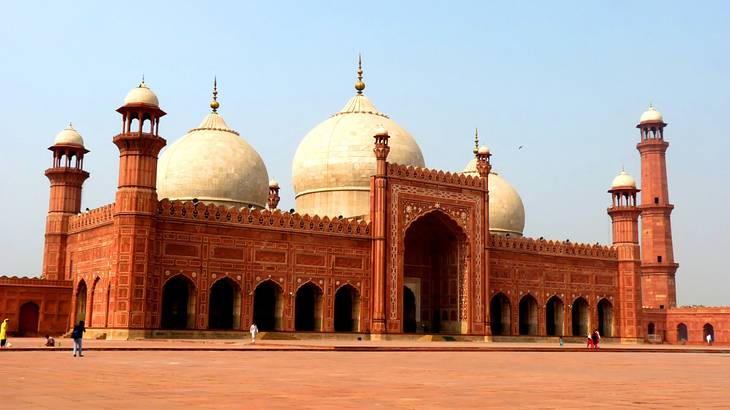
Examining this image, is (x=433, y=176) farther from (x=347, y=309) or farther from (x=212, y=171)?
(x=212, y=171)

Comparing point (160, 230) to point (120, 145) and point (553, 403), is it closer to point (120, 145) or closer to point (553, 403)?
point (120, 145)

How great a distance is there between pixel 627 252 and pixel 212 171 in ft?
62.3

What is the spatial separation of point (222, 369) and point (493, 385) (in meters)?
3.58

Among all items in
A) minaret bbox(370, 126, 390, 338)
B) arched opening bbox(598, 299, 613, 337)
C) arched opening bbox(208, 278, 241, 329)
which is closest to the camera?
arched opening bbox(208, 278, 241, 329)

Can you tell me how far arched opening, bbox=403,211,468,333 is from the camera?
100ft

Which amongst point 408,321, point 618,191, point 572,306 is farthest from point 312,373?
point 618,191

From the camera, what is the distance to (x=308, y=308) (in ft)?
93.3

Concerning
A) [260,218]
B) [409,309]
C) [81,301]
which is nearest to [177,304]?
[81,301]

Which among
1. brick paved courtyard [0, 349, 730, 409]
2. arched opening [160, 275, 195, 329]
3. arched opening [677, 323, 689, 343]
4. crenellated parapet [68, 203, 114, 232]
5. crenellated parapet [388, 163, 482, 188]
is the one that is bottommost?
brick paved courtyard [0, 349, 730, 409]

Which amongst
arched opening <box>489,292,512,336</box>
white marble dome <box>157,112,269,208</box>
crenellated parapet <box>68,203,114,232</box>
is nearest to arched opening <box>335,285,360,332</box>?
white marble dome <box>157,112,269,208</box>

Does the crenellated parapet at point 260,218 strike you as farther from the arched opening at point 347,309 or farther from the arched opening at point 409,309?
the arched opening at point 409,309

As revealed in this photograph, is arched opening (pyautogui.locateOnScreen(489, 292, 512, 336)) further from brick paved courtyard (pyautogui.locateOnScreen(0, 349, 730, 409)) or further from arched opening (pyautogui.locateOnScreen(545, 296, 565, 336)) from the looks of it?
brick paved courtyard (pyautogui.locateOnScreen(0, 349, 730, 409))

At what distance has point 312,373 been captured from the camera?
30.3ft

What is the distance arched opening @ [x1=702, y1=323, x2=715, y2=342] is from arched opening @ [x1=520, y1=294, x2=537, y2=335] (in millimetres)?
14726
